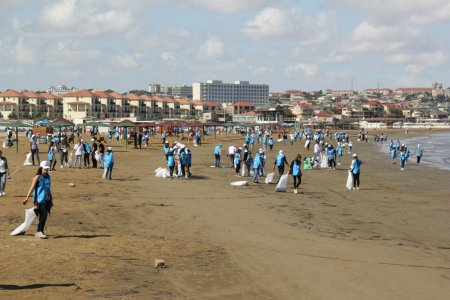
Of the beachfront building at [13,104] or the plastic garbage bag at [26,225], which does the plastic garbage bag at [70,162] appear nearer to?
the plastic garbage bag at [26,225]

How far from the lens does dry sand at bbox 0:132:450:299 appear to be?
7.77 meters

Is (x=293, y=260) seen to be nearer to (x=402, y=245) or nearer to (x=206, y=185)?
(x=402, y=245)

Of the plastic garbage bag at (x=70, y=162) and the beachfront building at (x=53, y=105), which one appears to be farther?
the beachfront building at (x=53, y=105)

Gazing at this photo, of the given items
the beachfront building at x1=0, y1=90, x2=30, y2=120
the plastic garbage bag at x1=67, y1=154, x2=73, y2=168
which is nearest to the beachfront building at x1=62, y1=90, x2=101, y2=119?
the beachfront building at x1=0, y1=90, x2=30, y2=120

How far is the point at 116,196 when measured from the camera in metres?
16.6

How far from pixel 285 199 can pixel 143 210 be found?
506 cm

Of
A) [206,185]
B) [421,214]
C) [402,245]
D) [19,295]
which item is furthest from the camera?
[206,185]

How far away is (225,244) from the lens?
10578 millimetres

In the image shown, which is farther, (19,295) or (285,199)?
(285,199)

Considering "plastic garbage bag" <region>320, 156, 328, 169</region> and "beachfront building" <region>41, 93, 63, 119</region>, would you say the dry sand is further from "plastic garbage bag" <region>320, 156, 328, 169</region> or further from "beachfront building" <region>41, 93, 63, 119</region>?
"beachfront building" <region>41, 93, 63, 119</region>

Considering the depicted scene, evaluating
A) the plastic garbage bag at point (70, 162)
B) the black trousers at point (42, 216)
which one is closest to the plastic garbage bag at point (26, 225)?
the black trousers at point (42, 216)

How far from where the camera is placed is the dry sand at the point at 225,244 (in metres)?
7.77

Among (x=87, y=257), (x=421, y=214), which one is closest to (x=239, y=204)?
(x=421, y=214)

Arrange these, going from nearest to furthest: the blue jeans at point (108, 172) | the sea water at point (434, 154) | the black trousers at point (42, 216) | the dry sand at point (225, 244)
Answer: the dry sand at point (225, 244) → the black trousers at point (42, 216) → the blue jeans at point (108, 172) → the sea water at point (434, 154)
